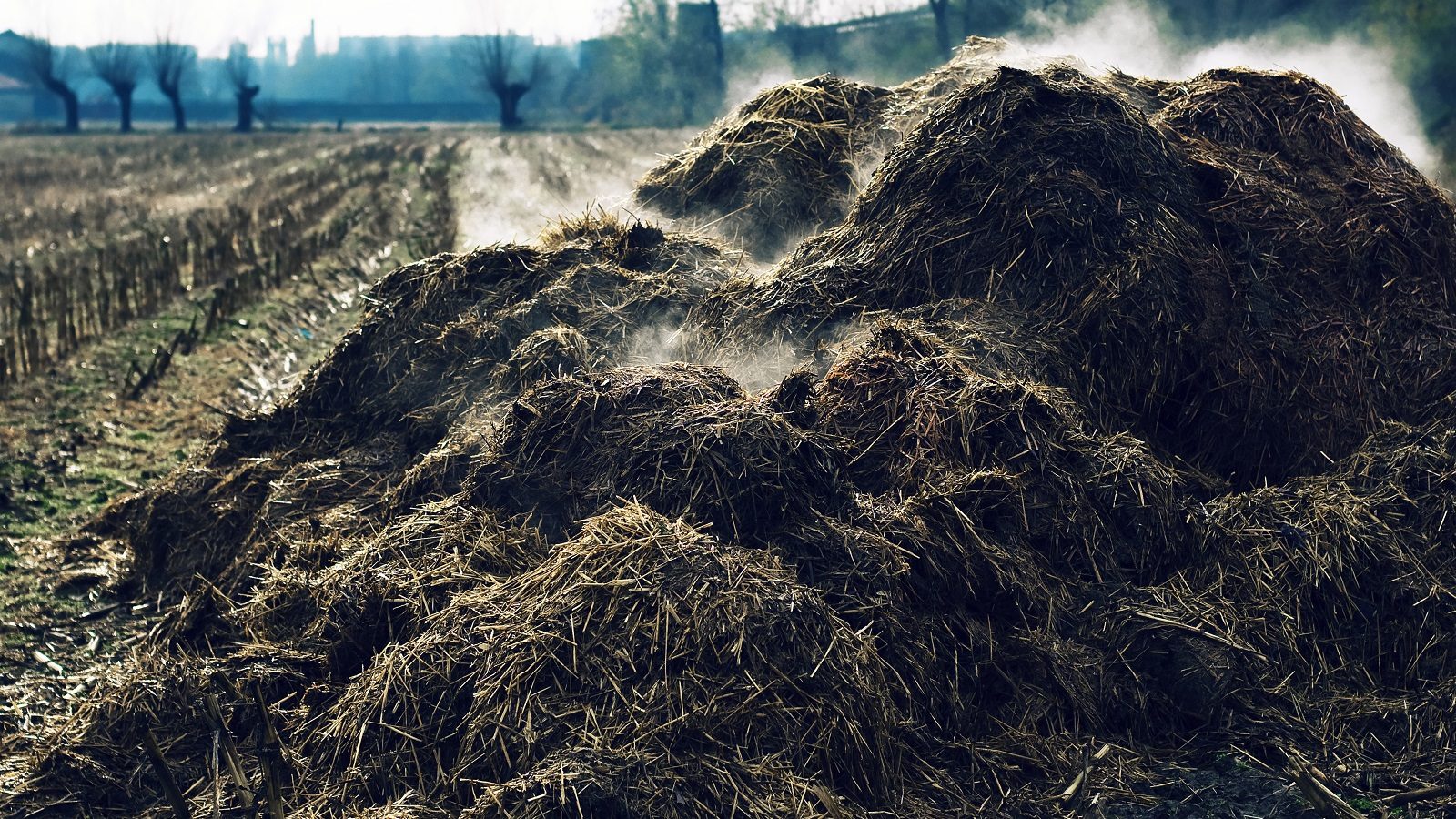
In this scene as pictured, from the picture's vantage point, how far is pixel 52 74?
59.4m

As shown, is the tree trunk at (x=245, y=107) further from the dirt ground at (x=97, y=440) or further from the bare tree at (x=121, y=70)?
the dirt ground at (x=97, y=440)

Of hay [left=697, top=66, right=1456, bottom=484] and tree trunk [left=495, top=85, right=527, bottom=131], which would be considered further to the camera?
tree trunk [left=495, top=85, right=527, bottom=131]

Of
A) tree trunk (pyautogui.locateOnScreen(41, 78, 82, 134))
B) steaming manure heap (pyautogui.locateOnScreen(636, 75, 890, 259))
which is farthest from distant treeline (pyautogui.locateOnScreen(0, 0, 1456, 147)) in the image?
steaming manure heap (pyautogui.locateOnScreen(636, 75, 890, 259))

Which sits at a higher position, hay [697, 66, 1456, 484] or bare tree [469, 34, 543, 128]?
bare tree [469, 34, 543, 128]

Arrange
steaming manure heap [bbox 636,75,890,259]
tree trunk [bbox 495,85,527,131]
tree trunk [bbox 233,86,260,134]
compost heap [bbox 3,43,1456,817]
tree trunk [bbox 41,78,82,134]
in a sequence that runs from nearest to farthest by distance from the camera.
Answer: compost heap [bbox 3,43,1456,817] < steaming manure heap [bbox 636,75,890,259] < tree trunk [bbox 41,78,82,134] < tree trunk [bbox 233,86,260,134] < tree trunk [bbox 495,85,527,131]

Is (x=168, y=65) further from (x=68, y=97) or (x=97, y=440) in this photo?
(x=97, y=440)

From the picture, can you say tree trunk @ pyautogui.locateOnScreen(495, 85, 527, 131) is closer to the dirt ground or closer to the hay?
the dirt ground

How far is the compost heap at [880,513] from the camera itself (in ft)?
12.5

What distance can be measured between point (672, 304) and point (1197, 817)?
136 inches

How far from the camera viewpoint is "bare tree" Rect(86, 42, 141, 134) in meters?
60.0

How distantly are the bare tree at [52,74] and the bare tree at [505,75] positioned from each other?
64.2 ft

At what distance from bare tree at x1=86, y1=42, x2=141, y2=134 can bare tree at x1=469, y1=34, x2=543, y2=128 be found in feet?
58.1

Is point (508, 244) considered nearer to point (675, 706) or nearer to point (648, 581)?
point (648, 581)

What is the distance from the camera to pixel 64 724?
14.4 ft
